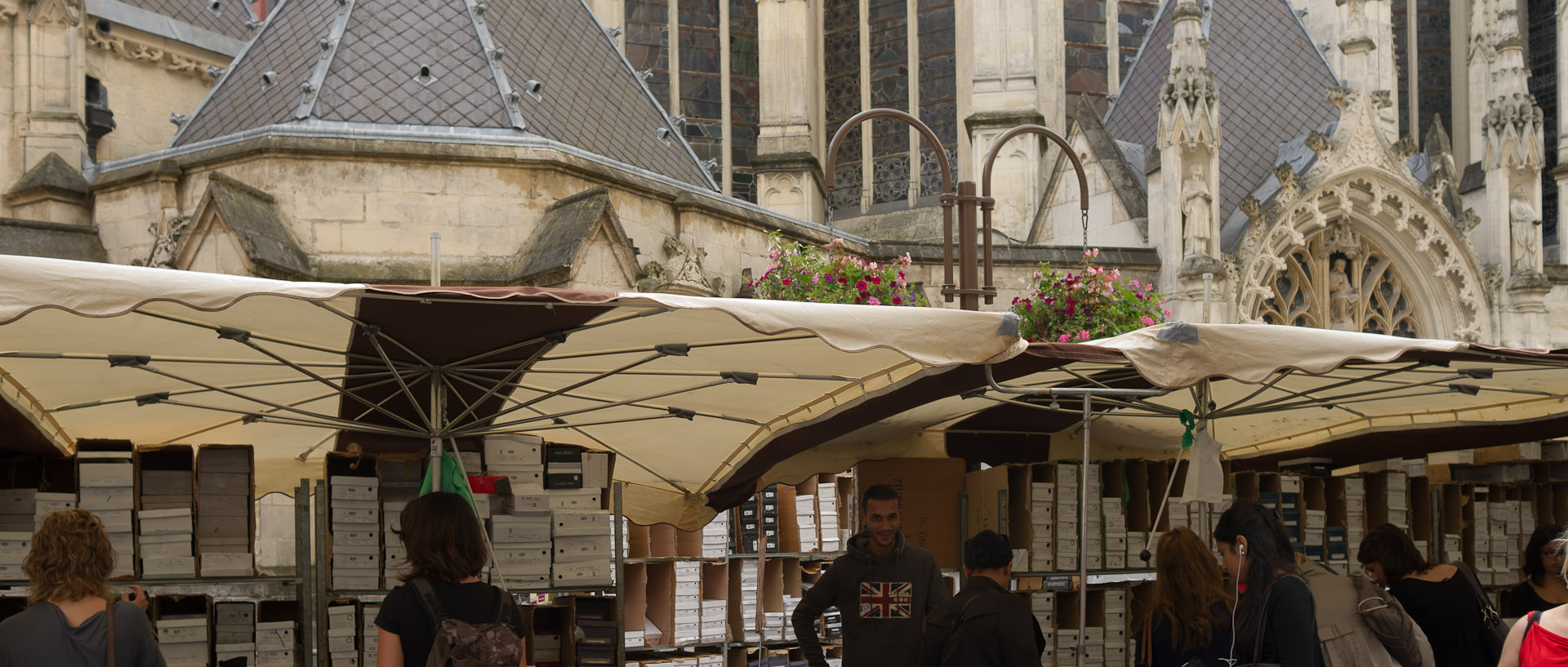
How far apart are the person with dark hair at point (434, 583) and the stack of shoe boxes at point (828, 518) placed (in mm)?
5268

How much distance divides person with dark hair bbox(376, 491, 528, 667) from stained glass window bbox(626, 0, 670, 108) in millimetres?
17371

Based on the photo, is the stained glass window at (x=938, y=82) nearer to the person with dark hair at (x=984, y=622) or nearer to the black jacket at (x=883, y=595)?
the black jacket at (x=883, y=595)

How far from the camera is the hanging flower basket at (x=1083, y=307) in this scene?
46.8 ft

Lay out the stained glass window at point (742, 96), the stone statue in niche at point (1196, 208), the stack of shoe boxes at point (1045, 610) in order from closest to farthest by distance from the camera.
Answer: the stack of shoe boxes at point (1045, 610), the stone statue in niche at point (1196, 208), the stained glass window at point (742, 96)

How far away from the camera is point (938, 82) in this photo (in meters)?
21.9

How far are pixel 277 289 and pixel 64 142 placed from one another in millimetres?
12284

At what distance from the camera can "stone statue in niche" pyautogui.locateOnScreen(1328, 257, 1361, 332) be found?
19406 millimetres

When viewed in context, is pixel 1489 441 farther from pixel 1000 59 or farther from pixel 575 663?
pixel 1000 59

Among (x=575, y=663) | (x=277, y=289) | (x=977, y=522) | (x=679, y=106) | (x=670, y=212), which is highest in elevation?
(x=679, y=106)

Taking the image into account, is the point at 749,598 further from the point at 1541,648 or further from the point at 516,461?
the point at 1541,648

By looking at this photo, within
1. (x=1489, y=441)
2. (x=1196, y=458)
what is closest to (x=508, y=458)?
(x=1196, y=458)

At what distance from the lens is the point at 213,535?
22.4 feet

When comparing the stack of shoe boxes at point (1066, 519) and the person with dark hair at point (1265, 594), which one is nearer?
the person with dark hair at point (1265, 594)

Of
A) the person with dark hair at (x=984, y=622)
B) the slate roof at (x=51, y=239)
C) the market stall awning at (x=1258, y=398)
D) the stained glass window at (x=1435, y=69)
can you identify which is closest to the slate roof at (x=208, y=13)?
the slate roof at (x=51, y=239)
